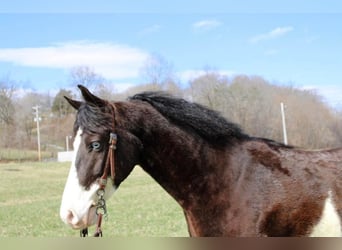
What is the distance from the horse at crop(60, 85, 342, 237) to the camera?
2234 mm

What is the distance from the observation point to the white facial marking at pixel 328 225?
7.27 ft

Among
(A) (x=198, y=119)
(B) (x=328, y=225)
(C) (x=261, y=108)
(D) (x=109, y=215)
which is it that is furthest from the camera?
(D) (x=109, y=215)

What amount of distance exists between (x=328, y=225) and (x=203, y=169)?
2.54 feet

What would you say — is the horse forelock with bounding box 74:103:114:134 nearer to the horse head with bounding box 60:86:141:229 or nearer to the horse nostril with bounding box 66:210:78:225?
the horse head with bounding box 60:86:141:229

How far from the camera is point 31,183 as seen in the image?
2034cm

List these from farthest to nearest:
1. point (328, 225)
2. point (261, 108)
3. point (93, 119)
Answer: point (261, 108) < point (93, 119) < point (328, 225)

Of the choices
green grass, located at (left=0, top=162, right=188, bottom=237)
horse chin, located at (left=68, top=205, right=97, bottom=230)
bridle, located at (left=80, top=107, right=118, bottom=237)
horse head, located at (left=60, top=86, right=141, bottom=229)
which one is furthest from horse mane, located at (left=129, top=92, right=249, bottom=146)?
green grass, located at (left=0, top=162, right=188, bottom=237)

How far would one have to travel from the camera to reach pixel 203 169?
2396 mm

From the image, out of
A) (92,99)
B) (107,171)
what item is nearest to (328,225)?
(107,171)

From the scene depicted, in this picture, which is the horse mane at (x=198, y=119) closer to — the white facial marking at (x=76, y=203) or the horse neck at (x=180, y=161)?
the horse neck at (x=180, y=161)

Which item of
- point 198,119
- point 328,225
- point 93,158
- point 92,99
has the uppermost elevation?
point 92,99

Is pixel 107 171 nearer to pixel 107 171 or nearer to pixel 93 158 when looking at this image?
pixel 107 171

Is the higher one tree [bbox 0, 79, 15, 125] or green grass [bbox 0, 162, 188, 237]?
tree [bbox 0, 79, 15, 125]

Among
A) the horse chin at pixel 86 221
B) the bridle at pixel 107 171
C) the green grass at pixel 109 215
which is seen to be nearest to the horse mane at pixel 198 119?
the bridle at pixel 107 171
